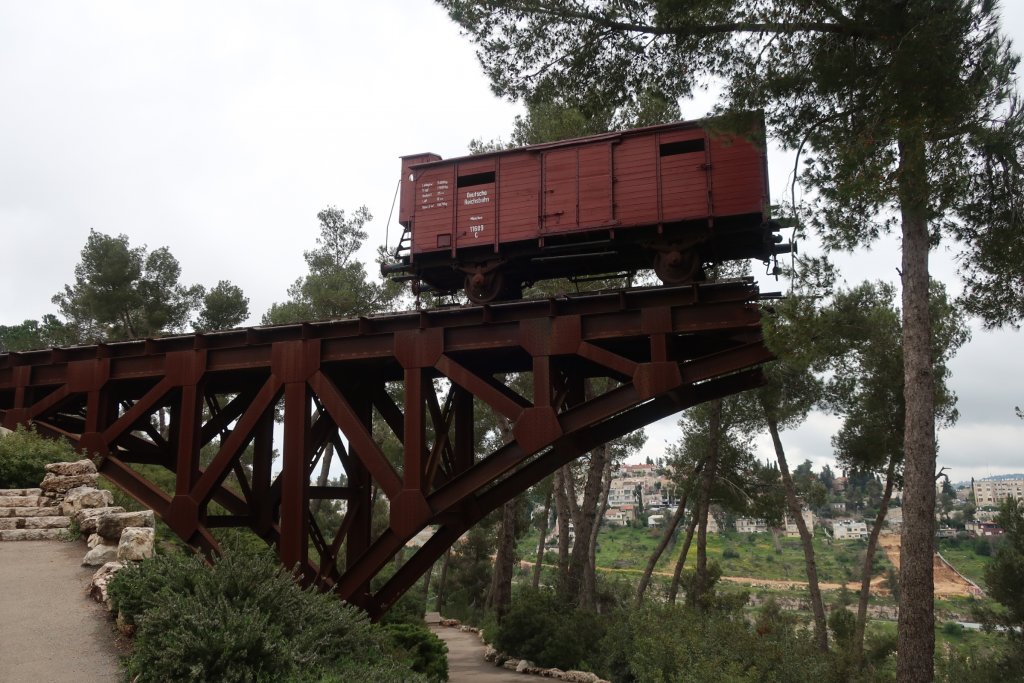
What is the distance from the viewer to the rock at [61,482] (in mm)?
11945

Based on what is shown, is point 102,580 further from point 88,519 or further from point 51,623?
point 88,519

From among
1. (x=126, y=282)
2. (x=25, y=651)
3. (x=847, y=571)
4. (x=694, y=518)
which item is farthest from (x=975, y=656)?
(x=847, y=571)

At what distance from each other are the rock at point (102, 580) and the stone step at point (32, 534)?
2657mm

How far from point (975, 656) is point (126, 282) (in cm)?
3421

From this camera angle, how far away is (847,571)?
74625 millimetres

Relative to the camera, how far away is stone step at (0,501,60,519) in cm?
1119

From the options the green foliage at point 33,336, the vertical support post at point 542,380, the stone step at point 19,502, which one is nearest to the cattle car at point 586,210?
the vertical support post at point 542,380

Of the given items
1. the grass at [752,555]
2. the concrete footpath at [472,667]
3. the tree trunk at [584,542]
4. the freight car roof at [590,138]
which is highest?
the freight car roof at [590,138]

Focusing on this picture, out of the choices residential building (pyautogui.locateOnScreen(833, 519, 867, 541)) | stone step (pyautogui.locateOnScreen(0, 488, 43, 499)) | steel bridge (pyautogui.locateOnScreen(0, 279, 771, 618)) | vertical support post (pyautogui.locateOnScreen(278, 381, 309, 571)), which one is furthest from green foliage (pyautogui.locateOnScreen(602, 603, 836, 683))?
residential building (pyautogui.locateOnScreen(833, 519, 867, 541))

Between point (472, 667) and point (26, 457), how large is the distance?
33.1 feet

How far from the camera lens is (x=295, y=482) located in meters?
12.1

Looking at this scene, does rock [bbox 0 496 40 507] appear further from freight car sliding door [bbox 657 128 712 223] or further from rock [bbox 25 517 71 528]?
freight car sliding door [bbox 657 128 712 223]

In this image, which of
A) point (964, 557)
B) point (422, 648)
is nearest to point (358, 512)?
point (422, 648)

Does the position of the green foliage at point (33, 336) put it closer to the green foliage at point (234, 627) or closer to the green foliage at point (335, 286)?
the green foliage at point (335, 286)
